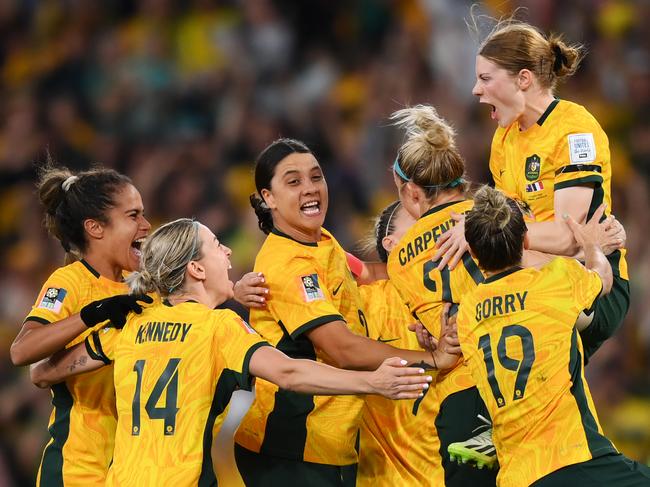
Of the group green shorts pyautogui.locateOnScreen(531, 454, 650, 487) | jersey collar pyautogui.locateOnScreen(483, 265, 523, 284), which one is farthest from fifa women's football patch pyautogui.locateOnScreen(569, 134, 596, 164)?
green shorts pyautogui.locateOnScreen(531, 454, 650, 487)

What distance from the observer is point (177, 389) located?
14.0 ft

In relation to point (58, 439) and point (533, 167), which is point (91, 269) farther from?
point (533, 167)

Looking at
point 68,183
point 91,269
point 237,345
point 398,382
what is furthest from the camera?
point 68,183

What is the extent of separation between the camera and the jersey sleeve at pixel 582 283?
169 inches

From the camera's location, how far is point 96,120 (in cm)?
1067

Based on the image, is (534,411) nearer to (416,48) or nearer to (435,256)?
(435,256)

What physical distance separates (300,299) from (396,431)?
2.78 ft

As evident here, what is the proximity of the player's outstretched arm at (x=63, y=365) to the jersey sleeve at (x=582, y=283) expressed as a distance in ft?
6.61

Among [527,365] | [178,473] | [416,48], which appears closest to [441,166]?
[527,365]

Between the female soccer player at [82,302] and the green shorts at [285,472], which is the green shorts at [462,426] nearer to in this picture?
the green shorts at [285,472]

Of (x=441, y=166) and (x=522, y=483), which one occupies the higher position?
(x=441, y=166)

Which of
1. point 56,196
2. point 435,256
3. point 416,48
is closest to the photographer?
point 435,256

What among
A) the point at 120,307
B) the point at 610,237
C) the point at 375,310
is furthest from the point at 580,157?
the point at 120,307

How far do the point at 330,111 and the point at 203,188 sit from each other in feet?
4.34
